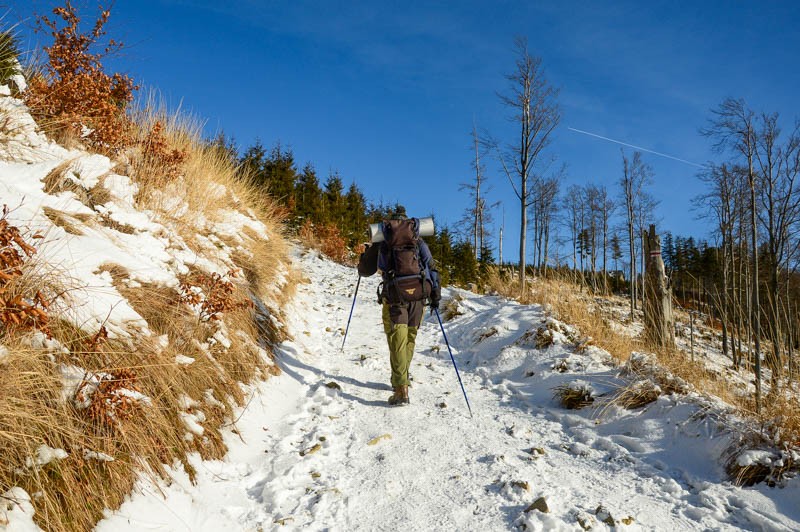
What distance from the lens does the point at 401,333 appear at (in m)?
4.65

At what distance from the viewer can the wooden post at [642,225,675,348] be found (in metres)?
5.72

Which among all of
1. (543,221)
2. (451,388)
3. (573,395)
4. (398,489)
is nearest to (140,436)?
(398,489)

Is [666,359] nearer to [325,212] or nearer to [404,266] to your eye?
[404,266]

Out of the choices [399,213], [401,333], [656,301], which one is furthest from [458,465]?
[656,301]

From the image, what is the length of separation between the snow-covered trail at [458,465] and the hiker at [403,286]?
23.2 inches

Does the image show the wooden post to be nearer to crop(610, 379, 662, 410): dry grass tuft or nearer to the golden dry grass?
the golden dry grass

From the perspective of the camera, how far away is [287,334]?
238 inches

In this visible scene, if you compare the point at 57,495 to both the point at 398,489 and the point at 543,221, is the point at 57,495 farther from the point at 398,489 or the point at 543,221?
the point at 543,221

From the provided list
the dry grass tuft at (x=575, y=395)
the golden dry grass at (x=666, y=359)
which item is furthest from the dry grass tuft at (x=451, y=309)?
the dry grass tuft at (x=575, y=395)

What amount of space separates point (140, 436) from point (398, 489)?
65.5 inches

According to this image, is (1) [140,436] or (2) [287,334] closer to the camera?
(1) [140,436]

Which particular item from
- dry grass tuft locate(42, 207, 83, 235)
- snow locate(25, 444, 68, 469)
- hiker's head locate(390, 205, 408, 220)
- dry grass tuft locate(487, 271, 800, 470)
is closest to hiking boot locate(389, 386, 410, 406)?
hiker's head locate(390, 205, 408, 220)

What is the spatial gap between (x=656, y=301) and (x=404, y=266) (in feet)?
14.1

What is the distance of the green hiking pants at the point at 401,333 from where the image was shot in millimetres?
4488
